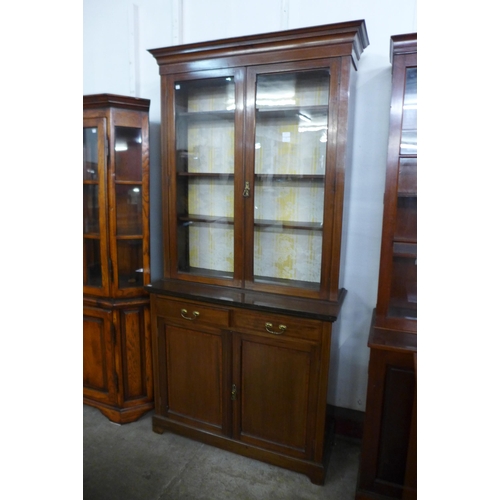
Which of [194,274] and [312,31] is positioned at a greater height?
[312,31]

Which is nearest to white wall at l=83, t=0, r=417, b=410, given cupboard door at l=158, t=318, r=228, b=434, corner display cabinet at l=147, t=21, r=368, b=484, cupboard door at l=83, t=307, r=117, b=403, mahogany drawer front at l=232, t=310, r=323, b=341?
corner display cabinet at l=147, t=21, r=368, b=484

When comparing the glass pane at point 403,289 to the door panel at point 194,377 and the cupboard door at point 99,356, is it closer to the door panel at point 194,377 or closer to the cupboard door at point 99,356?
the door panel at point 194,377

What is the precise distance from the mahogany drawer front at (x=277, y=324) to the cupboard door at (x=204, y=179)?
24cm

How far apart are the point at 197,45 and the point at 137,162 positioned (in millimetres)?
785

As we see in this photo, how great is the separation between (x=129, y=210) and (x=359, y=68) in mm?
1604

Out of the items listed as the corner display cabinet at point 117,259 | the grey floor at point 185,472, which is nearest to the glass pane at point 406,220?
the grey floor at point 185,472

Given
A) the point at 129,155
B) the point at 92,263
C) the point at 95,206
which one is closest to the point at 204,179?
the point at 129,155

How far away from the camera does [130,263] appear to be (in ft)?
7.93

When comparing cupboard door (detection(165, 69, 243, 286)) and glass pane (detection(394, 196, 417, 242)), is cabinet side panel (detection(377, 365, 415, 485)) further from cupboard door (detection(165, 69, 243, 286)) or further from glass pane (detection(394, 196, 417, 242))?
cupboard door (detection(165, 69, 243, 286))

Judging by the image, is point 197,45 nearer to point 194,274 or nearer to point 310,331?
point 194,274

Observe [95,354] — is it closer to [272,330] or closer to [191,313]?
[191,313]

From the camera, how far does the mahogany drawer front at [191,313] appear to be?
199cm
